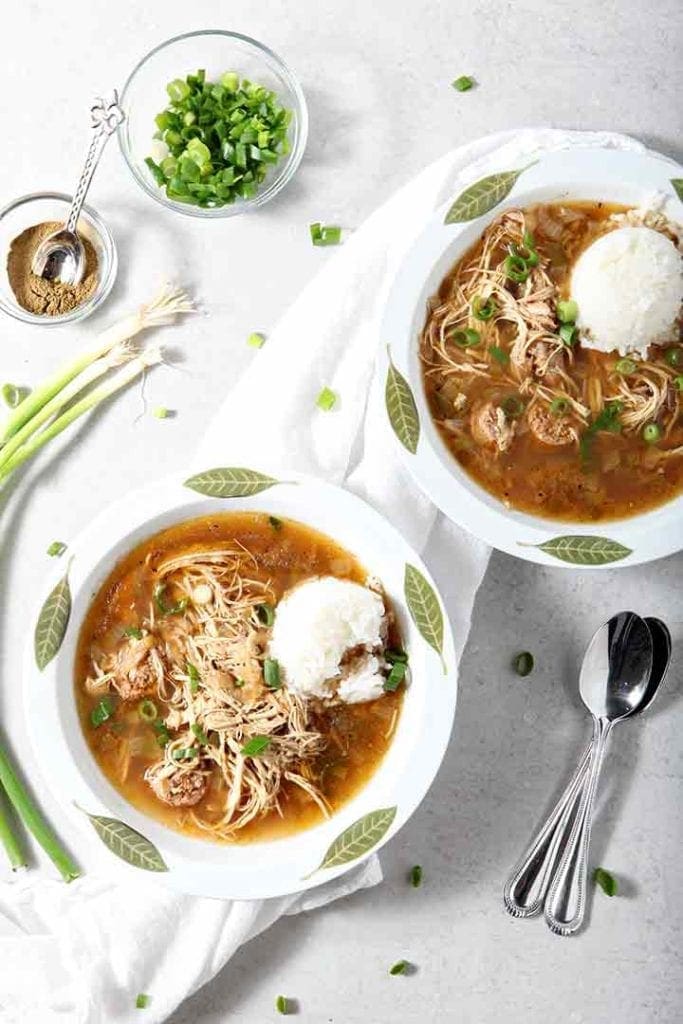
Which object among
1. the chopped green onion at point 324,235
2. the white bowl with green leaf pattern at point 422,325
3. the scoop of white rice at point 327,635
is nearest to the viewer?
the scoop of white rice at point 327,635

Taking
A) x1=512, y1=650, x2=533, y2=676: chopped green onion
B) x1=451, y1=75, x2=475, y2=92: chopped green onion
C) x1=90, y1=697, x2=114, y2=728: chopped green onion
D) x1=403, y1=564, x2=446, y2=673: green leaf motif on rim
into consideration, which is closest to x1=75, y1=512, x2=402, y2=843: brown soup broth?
x1=90, y1=697, x2=114, y2=728: chopped green onion

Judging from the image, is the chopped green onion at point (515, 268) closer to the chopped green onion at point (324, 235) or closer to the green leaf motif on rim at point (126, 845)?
the chopped green onion at point (324, 235)

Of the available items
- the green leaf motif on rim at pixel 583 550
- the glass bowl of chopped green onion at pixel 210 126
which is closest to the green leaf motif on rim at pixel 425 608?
the green leaf motif on rim at pixel 583 550

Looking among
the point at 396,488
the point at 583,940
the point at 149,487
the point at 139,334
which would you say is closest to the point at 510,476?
the point at 396,488

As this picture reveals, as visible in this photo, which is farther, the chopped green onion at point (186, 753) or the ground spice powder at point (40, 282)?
the ground spice powder at point (40, 282)

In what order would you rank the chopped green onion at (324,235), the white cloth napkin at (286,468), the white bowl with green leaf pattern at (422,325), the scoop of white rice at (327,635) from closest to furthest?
the scoop of white rice at (327,635)
the white bowl with green leaf pattern at (422,325)
the white cloth napkin at (286,468)
the chopped green onion at (324,235)

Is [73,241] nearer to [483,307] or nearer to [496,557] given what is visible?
[483,307]

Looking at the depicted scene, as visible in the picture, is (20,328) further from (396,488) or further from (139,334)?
(396,488)
